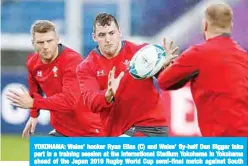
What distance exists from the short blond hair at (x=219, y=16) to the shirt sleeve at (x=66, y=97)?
144 cm

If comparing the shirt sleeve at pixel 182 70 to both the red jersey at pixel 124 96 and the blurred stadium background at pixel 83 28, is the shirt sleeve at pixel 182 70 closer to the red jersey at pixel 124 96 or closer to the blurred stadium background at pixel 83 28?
the red jersey at pixel 124 96

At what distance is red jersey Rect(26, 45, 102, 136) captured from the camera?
6.36m

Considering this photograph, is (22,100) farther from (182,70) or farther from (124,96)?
(182,70)

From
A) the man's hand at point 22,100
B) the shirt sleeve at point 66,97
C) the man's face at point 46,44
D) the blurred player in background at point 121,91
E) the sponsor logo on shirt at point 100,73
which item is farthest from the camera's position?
the man's face at point 46,44

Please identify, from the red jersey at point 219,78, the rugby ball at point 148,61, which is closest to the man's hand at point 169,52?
the rugby ball at point 148,61

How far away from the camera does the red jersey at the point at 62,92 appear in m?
6.36

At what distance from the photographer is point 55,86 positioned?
21.5 feet

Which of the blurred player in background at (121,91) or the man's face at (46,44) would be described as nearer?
the blurred player in background at (121,91)

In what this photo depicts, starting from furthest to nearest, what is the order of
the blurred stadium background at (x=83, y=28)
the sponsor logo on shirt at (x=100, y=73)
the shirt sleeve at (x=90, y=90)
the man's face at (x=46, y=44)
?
the blurred stadium background at (x=83, y=28) < the man's face at (x=46, y=44) < the sponsor logo on shirt at (x=100, y=73) < the shirt sleeve at (x=90, y=90)

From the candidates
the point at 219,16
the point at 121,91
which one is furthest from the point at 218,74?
the point at 121,91

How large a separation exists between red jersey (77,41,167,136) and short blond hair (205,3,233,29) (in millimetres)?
792

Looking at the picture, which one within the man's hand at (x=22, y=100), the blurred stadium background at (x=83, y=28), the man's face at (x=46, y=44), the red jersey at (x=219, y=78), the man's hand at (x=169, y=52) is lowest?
the red jersey at (x=219, y=78)

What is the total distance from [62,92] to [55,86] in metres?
0.11

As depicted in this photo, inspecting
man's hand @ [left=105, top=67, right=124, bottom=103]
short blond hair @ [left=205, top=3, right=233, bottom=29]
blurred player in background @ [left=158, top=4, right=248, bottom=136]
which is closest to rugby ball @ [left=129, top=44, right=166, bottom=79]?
man's hand @ [left=105, top=67, right=124, bottom=103]
